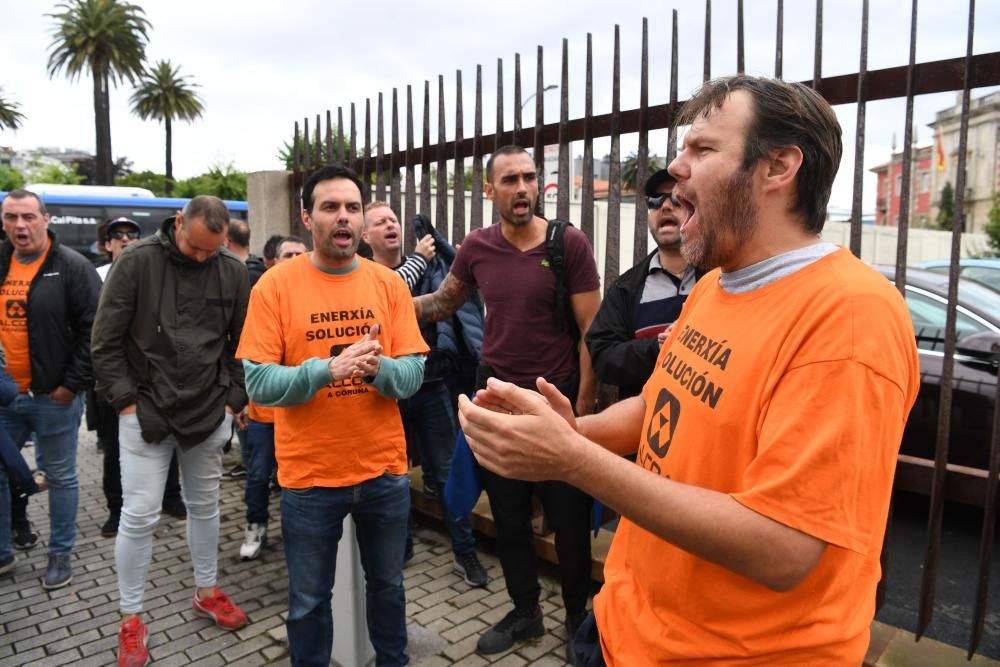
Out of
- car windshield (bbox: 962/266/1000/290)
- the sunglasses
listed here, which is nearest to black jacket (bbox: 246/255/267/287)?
the sunglasses

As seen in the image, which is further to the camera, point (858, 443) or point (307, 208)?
point (307, 208)

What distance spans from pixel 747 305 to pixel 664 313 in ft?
5.69

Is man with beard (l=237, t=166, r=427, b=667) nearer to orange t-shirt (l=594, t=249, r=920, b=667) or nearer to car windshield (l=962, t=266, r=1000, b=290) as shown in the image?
orange t-shirt (l=594, t=249, r=920, b=667)

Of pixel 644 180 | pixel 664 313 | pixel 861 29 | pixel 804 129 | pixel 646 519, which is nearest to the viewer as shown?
pixel 646 519

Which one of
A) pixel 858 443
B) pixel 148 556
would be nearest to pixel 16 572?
pixel 148 556

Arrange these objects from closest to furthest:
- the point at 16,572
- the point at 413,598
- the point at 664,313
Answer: the point at 664,313 → the point at 413,598 → the point at 16,572

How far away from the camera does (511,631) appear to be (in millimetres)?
3410

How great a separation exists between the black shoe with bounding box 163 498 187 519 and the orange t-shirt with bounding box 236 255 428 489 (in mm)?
2865

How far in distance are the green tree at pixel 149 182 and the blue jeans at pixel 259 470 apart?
39811 mm

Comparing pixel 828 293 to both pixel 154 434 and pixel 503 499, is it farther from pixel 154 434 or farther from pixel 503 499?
pixel 154 434

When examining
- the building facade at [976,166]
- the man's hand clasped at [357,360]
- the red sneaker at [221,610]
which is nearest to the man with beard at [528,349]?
the man's hand clasped at [357,360]

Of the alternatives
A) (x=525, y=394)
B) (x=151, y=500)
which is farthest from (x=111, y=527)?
(x=525, y=394)

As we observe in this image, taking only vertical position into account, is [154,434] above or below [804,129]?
below

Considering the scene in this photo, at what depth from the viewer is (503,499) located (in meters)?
3.41
